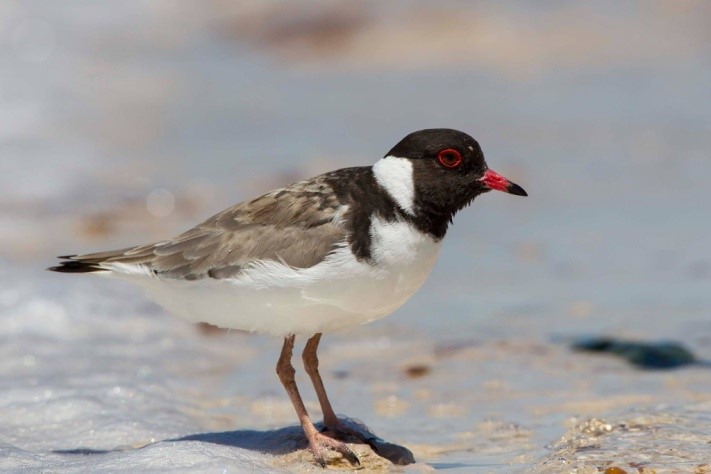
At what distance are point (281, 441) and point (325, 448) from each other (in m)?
0.41

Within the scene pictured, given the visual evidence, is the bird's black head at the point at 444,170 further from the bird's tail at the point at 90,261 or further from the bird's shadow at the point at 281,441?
the bird's tail at the point at 90,261

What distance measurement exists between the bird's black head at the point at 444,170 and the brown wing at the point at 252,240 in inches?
17.4

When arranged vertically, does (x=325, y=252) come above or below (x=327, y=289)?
above

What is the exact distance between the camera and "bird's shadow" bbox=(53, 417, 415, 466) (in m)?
6.06

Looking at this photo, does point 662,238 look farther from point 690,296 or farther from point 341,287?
point 341,287

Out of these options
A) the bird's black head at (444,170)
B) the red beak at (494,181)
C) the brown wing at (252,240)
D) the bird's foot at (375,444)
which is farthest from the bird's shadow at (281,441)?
the red beak at (494,181)

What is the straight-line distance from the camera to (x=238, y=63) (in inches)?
679

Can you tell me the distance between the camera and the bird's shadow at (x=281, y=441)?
606 centimetres

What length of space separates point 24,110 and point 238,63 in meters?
3.83

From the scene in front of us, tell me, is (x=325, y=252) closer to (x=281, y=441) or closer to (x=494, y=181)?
(x=494, y=181)

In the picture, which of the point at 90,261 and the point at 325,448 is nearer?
the point at 325,448

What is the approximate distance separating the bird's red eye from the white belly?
1.43 ft

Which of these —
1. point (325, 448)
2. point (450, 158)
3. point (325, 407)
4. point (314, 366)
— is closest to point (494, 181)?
point (450, 158)

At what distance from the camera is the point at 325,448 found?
5.86 metres
